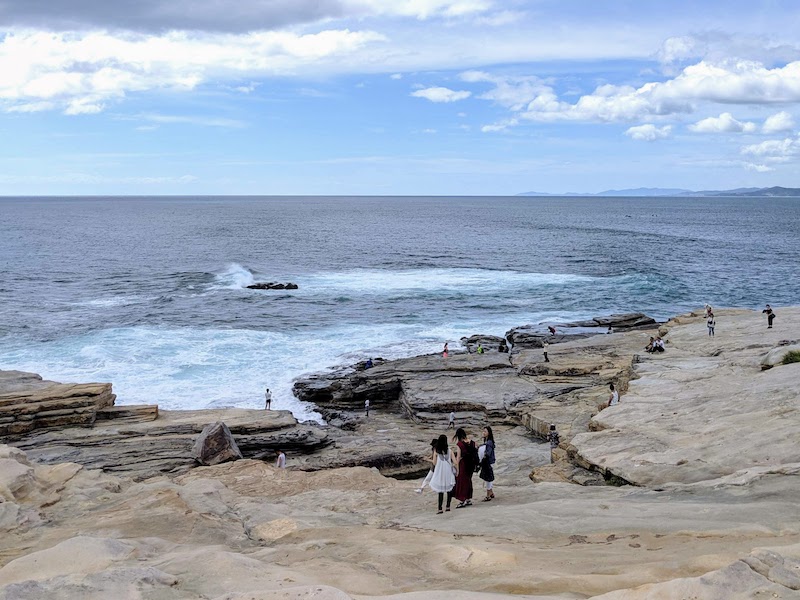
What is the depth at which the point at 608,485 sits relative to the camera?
14.3m

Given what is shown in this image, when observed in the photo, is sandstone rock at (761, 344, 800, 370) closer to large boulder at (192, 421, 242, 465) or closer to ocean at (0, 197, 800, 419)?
ocean at (0, 197, 800, 419)

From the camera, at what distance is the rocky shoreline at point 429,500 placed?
7953 millimetres

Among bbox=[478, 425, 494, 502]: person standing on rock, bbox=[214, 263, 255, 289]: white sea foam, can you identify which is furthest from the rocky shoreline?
bbox=[214, 263, 255, 289]: white sea foam

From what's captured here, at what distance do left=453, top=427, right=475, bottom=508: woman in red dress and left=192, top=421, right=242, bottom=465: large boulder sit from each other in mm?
10942

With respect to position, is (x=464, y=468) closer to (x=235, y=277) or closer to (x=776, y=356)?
(x=776, y=356)

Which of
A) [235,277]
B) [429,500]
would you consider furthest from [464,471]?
[235,277]

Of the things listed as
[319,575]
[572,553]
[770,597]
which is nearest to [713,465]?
[572,553]

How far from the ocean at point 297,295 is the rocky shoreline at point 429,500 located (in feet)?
22.7

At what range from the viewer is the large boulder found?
21.5m

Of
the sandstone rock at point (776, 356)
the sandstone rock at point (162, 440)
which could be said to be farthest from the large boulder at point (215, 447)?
the sandstone rock at point (776, 356)

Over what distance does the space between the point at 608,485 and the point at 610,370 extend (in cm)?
1695

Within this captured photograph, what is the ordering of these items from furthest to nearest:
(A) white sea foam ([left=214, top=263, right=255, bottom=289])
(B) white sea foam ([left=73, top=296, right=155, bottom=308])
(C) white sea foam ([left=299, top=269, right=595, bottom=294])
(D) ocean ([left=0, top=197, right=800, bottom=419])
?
1. (A) white sea foam ([left=214, top=263, right=255, bottom=289])
2. (C) white sea foam ([left=299, top=269, right=595, bottom=294])
3. (B) white sea foam ([left=73, top=296, right=155, bottom=308])
4. (D) ocean ([left=0, top=197, right=800, bottom=419])

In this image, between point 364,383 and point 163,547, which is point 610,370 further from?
point 163,547

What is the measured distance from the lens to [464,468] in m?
12.7
